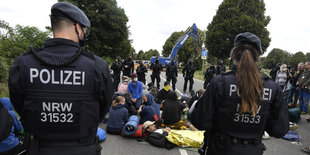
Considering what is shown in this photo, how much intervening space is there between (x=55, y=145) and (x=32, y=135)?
209mm

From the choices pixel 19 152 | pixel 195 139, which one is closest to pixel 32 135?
pixel 19 152

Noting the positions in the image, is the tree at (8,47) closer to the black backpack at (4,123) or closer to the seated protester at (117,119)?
the seated protester at (117,119)

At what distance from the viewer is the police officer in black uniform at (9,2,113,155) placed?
1447 mm

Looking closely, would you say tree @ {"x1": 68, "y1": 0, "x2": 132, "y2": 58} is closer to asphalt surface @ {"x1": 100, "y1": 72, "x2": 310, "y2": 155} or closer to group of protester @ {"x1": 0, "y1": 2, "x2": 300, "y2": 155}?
asphalt surface @ {"x1": 100, "y1": 72, "x2": 310, "y2": 155}

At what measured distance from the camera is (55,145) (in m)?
1.46

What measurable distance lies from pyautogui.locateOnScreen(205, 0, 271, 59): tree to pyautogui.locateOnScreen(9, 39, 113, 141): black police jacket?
25350 millimetres

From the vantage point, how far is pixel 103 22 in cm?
2266

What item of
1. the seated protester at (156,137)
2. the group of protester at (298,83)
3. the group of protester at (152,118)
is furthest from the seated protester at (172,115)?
the group of protester at (298,83)

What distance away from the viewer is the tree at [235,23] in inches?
942

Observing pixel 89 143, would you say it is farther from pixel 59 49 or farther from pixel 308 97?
pixel 308 97

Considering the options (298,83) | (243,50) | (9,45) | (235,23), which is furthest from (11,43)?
(235,23)

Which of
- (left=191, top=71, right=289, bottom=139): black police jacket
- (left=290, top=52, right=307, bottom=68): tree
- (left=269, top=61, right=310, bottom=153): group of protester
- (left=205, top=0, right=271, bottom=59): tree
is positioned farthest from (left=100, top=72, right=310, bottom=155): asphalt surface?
(left=290, top=52, right=307, bottom=68): tree

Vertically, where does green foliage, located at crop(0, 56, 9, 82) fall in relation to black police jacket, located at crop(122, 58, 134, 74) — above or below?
below

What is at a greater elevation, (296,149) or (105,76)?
(105,76)
